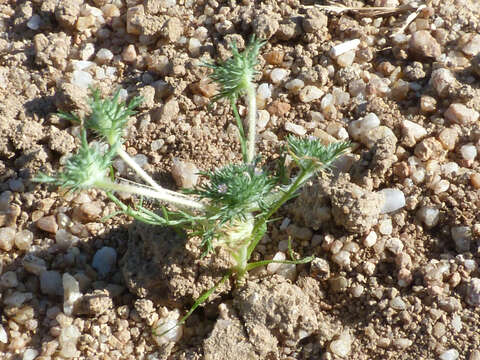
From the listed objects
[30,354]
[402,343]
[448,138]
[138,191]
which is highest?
[138,191]

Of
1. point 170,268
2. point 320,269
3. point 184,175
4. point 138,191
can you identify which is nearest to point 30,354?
point 170,268

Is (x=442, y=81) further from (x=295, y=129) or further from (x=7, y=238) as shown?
(x=7, y=238)

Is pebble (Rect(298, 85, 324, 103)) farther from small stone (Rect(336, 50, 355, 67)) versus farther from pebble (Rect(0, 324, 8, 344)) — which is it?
pebble (Rect(0, 324, 8, 344))

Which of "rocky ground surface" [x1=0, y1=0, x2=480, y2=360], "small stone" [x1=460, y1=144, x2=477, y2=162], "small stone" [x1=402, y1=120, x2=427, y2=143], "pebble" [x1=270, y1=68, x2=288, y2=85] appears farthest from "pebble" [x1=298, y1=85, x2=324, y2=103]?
"small stone" [x1=460, y1=144, x2=477, y2=162]

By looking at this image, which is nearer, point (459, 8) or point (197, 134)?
point (197, 134)

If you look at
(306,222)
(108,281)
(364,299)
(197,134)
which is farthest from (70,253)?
(364,299)

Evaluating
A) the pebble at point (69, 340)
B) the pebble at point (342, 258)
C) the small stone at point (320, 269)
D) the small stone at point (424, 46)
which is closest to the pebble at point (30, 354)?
the pebble at point (69, 340)

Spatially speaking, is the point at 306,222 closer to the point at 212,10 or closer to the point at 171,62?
the point at 171,62
